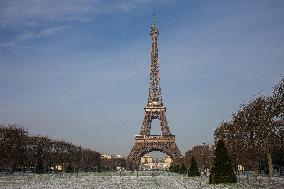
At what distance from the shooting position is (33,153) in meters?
109

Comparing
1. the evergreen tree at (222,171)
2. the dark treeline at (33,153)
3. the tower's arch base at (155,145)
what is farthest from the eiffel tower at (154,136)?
the evergreen tree at (222,171)

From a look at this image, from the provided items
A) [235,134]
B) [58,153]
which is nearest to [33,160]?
[58,153]

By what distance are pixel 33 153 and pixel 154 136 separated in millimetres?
36139

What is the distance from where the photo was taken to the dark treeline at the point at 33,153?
9069cm

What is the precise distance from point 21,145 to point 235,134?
49572 millimetres

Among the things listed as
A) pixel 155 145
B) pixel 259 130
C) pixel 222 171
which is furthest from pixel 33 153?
pixel 222 171

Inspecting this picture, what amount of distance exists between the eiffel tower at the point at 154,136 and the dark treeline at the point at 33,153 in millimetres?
18500

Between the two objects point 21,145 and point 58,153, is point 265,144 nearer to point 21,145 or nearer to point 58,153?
point 21,145

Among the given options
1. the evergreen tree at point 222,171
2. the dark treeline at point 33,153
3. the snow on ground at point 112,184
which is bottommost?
the snow on ground at point 112,184

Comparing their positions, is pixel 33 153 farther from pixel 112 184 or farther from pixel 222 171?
pixel 222 171

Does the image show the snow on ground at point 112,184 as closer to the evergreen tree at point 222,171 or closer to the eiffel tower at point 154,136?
the evergreen tree at point 222,171

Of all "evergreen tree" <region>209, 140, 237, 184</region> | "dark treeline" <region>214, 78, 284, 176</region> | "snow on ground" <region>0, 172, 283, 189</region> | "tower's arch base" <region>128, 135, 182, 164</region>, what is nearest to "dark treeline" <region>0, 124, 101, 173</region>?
"tower's arch base" <region>128, 135, 182, 164</region>

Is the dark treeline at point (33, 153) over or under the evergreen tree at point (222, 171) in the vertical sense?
over

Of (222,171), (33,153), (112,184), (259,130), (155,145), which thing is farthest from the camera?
(155,145)
